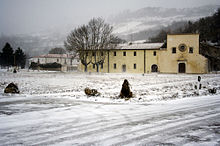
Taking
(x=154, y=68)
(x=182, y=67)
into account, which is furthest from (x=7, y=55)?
(x=182, y=67)

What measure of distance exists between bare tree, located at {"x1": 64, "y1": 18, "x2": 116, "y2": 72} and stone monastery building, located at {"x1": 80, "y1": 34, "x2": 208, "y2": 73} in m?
2.81

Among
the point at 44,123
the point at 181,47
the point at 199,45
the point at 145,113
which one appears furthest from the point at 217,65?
the point at 44,123

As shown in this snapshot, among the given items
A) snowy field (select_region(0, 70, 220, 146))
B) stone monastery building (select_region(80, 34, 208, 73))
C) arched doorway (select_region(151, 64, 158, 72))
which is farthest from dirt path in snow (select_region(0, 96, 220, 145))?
arched doorway (select_region(151, 64, 158, 72))

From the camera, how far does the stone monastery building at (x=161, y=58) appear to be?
47.5 m

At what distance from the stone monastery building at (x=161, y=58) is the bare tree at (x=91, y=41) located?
2.81 m

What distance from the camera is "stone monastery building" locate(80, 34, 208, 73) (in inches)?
1869

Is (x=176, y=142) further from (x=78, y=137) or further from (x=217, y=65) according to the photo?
(x=217, y=65)

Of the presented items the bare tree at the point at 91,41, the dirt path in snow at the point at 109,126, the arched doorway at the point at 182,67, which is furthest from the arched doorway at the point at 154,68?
the dirt path in snow at the point at 109,126

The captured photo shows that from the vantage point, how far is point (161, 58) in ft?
165

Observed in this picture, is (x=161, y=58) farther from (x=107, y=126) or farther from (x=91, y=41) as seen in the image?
(x=107, y=126)

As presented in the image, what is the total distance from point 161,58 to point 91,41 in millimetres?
17796

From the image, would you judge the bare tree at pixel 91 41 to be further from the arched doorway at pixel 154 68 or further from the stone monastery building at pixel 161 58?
the arched doorway at pixel 154 68

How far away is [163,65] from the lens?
164 feet

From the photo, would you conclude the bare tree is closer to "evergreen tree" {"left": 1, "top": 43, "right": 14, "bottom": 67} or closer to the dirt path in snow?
"evergreen tree" {"left": 1, "top": 43, "right": 14, "bottom": 67}
